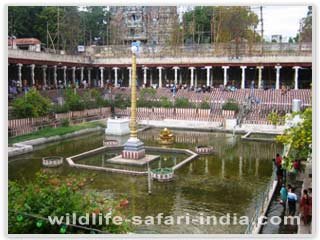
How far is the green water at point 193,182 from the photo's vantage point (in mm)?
11766

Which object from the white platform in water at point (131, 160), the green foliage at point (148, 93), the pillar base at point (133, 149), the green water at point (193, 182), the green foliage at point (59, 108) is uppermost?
the green foliage at point (148, 93)

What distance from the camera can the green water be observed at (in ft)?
38.6

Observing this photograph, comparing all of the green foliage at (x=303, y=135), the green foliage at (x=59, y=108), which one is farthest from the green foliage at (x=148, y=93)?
the green foliage at (x=303, y=135)

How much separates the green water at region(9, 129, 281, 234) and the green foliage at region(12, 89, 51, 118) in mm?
2921

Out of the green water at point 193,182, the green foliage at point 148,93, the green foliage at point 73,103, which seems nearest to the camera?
the green water at point 193,182

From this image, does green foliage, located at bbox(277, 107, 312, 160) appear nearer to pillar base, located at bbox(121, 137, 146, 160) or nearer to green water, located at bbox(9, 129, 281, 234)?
green water, located at bbox(9, 129, 281, 234)

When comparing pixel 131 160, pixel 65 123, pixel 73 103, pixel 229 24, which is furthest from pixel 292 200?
pixel 229 24

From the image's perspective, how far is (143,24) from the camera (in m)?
55.2

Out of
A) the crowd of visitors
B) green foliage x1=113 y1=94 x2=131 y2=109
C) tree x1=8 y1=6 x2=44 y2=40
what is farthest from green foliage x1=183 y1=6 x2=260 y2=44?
the crowd of visitors

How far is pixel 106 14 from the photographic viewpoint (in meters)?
59.4

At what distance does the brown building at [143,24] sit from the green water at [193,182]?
108 feet

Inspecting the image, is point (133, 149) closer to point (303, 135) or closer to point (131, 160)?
point (131, 160)

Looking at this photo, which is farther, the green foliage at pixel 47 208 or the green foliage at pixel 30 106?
the green foliage at pixel 30 106

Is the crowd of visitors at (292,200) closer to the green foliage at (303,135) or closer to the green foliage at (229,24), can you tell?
the green foliage at (303,135)
